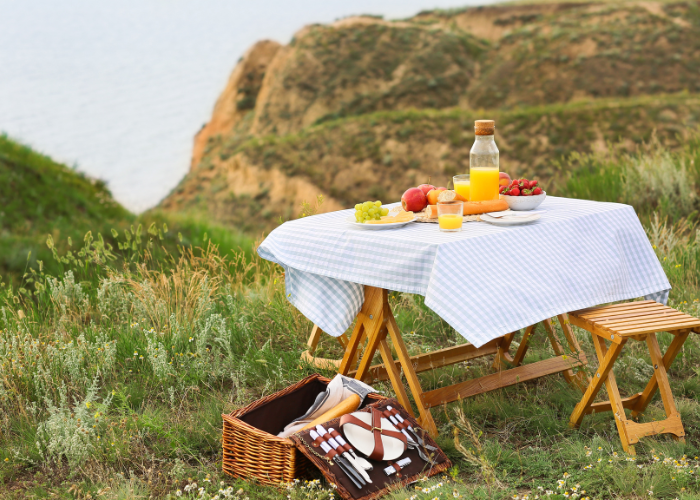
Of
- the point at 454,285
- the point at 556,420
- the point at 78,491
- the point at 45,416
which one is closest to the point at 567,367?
the point at 556,420

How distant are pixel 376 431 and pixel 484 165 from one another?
3.95 ft

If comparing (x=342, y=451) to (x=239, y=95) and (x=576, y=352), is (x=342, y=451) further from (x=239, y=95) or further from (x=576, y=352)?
(x=239, y=95)

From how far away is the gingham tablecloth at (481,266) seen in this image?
221 cm

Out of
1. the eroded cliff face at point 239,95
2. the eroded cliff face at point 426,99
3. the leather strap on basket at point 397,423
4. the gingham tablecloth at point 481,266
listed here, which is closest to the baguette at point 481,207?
the gingham tablecloth at point 481,266

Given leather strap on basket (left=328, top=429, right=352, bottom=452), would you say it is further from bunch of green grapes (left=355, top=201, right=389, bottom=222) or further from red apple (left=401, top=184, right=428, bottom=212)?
red apple (left=401, top=184, right=428, bottom=212)

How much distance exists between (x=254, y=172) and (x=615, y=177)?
24536mm

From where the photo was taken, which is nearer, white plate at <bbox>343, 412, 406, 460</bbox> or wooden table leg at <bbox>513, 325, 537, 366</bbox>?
white plate at <bbox>343, 412, 406, 460</bbox>

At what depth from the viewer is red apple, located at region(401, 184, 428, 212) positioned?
284 cm

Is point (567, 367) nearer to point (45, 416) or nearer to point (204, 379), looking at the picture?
point (204, 379)

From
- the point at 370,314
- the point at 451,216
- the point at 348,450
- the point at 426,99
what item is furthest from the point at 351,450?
the point at 426,99

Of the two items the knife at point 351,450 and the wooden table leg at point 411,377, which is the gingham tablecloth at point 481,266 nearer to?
the wooden table leg at point 411,377

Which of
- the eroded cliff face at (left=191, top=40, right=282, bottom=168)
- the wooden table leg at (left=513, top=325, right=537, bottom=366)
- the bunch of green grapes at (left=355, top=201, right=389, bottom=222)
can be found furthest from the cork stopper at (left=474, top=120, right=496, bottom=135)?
the eroded cliff face at (left=191, top=40, right=282, bottom=168)

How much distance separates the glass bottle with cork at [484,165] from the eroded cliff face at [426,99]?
20.1 metres

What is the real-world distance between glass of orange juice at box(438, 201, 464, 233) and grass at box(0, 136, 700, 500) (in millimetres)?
712
